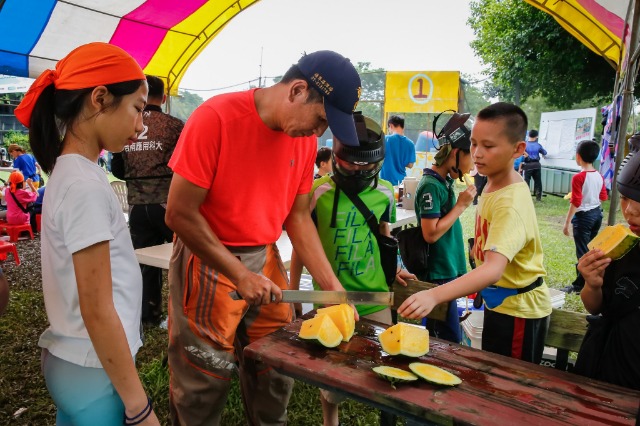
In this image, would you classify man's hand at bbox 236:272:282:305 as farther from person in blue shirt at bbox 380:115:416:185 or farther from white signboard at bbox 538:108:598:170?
white signboard at bbox 538:108:598:170

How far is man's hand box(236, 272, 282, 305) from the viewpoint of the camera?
195cm

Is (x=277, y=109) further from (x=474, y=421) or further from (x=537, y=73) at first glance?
(x=537, y=73)

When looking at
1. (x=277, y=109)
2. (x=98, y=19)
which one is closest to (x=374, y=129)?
(x=277, y=109)

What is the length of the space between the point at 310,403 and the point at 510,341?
1711 mm

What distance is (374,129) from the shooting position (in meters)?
2.63

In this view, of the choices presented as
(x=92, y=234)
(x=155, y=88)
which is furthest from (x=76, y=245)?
(x=155, y=88)

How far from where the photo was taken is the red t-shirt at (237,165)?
194 centimetres

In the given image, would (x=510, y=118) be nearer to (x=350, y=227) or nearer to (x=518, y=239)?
(x=518, y=239)

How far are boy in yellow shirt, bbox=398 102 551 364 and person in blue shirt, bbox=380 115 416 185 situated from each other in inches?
214

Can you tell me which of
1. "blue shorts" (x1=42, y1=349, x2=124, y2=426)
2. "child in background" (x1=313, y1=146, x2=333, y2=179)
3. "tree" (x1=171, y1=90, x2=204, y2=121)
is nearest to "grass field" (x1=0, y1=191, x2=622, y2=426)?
"blue shorts" (x1=42, y1=349, x2=124, y2=426)

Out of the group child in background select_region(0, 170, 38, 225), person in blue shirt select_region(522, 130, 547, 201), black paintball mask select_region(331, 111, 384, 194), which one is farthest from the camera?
person in blue shirt select_region(522, 130, 547, 201)

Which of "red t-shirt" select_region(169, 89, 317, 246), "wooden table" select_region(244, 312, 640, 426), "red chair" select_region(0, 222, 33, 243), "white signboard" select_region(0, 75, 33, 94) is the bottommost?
"red chair" select_region(0, 222, 33, 243)

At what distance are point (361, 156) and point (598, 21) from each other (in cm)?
565

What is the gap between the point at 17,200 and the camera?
323 inches
